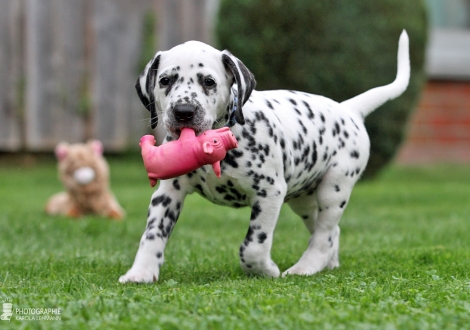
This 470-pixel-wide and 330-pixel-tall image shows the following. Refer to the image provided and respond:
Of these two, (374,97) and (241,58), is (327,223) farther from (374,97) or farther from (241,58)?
(241,58)

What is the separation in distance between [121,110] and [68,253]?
736 centimetres

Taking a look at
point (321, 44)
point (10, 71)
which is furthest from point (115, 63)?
point (321, 44)

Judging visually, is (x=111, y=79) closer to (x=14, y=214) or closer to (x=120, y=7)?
(x=120, y=7)

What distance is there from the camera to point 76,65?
12.9 metres

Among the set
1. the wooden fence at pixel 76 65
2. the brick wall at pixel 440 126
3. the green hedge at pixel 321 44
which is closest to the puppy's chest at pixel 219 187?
the green hedge at pixel 321 44

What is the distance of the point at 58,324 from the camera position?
3.26 m

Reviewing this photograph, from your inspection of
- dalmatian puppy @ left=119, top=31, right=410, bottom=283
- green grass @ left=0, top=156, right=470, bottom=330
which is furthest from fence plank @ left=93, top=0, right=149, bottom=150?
dalmatian puppy @ left=119, top=31, right=410, bottom=283

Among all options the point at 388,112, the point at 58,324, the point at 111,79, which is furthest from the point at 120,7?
the point at 58,324

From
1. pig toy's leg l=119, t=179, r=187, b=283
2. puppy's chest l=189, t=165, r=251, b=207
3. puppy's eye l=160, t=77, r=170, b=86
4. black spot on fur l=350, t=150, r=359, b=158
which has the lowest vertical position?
pig toy's leg l=119, t=179, r=187, b=283

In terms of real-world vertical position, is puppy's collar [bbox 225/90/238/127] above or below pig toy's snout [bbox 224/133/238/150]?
above

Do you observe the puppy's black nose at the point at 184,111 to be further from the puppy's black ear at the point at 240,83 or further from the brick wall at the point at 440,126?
the brick wall at the point at 440,126

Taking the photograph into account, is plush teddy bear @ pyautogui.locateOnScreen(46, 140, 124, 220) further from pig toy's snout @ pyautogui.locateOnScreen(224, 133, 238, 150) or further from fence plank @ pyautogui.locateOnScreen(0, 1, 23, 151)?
fence plank @ pyautogui.locateOnScreen(0, 1, 23, 151)

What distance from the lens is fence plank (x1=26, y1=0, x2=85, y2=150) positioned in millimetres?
12672

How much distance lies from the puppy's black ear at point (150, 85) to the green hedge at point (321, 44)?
5843 mm
